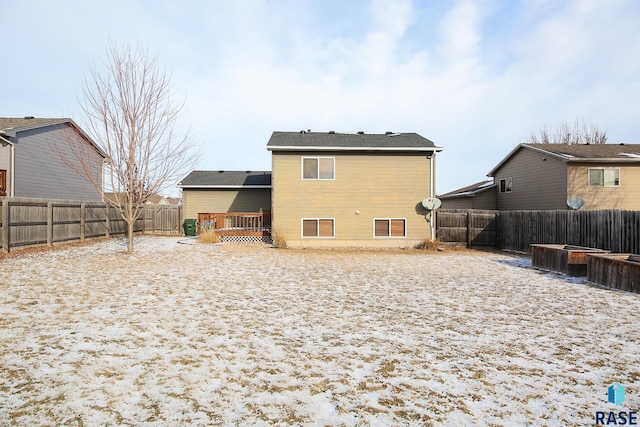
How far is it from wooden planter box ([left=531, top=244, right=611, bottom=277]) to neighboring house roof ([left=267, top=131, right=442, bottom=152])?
22.2 ft

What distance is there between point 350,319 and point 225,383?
2.54 m

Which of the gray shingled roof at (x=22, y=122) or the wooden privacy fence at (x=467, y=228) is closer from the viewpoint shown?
the gray shingled roof at (x=22, y=122)

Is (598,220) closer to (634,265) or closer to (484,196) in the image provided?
(634,265)

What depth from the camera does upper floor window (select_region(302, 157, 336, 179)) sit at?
51.6 ft

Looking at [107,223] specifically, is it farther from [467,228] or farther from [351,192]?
[467,228]

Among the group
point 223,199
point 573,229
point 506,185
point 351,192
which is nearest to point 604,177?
point 506,185

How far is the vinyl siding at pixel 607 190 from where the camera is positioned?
1794 centimetres

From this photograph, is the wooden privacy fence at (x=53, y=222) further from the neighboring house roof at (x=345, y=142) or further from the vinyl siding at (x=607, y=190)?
the vinyl siding at (x=607, y=190)

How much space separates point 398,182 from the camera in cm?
1592

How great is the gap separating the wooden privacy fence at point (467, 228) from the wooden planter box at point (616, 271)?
8199mm

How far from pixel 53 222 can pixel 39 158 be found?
668cm

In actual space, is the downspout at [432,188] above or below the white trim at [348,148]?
below

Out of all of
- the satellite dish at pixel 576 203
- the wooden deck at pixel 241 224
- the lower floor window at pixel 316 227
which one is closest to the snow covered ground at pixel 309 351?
the lower floor window at pixel 316 227

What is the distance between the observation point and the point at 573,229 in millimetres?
13438
